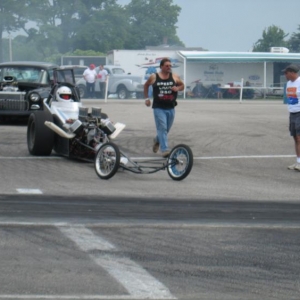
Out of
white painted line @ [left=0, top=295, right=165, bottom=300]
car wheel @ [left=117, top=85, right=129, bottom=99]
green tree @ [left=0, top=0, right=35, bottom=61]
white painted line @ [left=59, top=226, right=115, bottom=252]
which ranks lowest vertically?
car wheel @ [left=117, top=85, right=129, bottom=99]

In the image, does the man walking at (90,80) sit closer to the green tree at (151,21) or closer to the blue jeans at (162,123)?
the blue jeans at (162,123)

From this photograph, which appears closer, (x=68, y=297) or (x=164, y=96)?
(x=68, y=297)

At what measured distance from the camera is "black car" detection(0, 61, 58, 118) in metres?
20.0

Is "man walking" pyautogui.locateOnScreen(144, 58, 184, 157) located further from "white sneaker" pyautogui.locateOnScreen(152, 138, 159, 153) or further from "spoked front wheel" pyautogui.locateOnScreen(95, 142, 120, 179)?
"spoked front wheel" pyautogui.locateOnScreen(95, 142, 120, 179)

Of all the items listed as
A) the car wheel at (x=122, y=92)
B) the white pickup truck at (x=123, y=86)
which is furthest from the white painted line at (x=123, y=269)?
the car wheel at (x=122, y=92)

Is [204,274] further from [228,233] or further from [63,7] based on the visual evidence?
[63,7]

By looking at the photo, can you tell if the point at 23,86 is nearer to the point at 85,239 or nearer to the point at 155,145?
the point at 155,145

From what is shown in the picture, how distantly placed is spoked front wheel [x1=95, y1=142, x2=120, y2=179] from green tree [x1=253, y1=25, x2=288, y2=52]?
7065cm

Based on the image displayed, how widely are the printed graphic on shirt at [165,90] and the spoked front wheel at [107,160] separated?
2444 millimetres

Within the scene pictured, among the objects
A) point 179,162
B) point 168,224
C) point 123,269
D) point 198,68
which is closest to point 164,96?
point 179,162

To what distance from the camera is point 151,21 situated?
100 m

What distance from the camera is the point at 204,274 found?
6461mm

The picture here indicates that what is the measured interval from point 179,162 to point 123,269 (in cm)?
547

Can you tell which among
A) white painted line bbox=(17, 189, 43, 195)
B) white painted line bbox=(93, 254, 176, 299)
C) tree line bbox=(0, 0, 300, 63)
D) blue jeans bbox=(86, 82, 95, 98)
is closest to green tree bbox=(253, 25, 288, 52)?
tree line bbox=(0, 0, 300, 63)
